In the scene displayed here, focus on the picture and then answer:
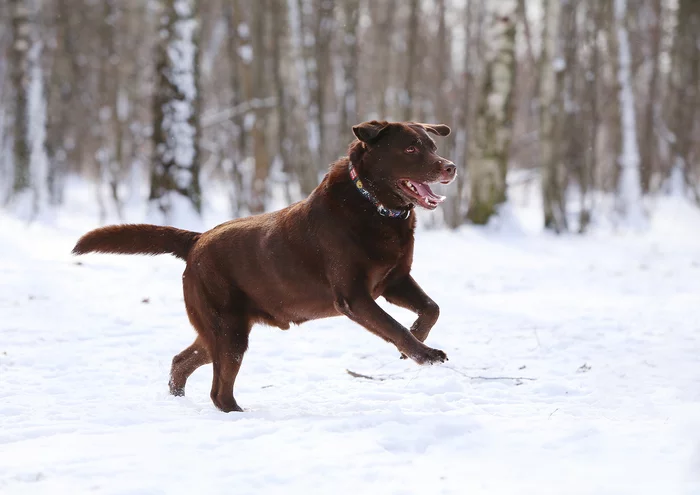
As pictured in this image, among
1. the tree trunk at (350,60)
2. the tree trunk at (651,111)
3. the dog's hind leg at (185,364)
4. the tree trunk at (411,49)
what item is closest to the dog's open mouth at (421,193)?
the dog's hind leg at (185,364)

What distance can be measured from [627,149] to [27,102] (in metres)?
11.9

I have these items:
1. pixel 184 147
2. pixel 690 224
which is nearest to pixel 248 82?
pixel 184 147

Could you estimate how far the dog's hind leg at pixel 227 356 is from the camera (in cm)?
430

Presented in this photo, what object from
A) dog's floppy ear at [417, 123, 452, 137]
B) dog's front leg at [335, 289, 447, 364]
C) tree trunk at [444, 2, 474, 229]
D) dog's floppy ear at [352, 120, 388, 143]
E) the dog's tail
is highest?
dog's floppy ear at [352, 120, 388, 143]

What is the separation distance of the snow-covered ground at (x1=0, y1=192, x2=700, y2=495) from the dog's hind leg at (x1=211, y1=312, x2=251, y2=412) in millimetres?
108

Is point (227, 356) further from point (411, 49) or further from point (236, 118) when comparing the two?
point (411, 49)

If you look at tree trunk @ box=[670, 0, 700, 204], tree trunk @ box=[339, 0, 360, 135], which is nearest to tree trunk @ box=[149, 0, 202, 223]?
tree trunk @ box=[339, 0, 360, 135]

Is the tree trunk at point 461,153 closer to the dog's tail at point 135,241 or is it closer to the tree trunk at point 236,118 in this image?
the tree trunk at point 236,118

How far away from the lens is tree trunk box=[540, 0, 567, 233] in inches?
551

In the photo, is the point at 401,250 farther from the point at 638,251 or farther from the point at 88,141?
the point at 88,141

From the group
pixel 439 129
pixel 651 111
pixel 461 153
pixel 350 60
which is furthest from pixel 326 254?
pixel 651 111

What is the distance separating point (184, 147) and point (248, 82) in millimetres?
6272

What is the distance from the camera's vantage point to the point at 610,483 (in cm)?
270

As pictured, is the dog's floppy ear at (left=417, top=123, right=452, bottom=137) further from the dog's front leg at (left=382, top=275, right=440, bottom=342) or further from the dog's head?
the dog's front leg at (left=382, top=275, right=440, bottom=342)
